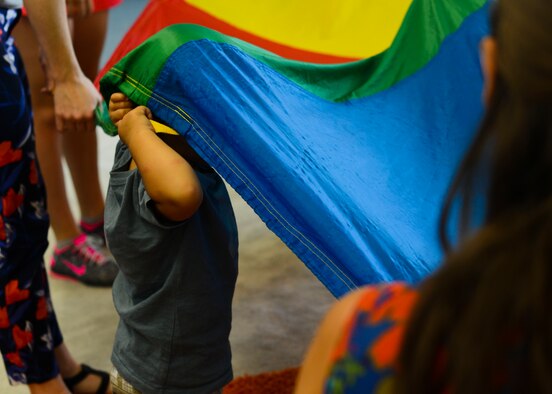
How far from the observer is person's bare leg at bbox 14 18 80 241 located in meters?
1.84

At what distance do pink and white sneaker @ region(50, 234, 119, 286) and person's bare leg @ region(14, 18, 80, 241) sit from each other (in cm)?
3

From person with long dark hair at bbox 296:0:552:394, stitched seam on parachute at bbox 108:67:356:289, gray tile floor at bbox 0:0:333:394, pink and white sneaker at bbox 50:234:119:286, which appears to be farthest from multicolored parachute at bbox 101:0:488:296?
pink and white sneaker at bbox 50:234:119:286

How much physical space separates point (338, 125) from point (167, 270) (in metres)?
0.38


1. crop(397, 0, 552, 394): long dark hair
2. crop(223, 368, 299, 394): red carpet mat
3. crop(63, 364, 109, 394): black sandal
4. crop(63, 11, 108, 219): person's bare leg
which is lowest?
crop(223, 368, 299, 394): red carpet mat

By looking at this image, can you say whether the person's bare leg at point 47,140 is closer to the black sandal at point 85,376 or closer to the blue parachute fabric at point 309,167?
the black sandal at point 85,376

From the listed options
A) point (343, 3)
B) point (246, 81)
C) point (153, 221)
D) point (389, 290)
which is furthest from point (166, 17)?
point (389, 290)

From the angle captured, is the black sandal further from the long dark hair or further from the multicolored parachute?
the long dark hair

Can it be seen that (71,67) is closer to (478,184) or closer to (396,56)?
(396,56)

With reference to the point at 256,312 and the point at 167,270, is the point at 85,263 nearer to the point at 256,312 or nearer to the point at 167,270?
the point at 256,312

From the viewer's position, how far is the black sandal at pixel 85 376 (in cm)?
163

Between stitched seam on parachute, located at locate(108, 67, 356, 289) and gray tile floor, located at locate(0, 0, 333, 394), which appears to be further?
gray tile floor, located at locate(0, 0, 333, 394)

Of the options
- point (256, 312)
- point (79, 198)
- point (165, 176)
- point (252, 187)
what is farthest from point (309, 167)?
point (79, 198)

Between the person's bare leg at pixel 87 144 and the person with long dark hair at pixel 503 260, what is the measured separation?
5.06ft

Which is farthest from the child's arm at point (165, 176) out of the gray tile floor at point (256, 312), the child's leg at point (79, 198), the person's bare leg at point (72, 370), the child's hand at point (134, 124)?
the child's leg at point (79, 198)
